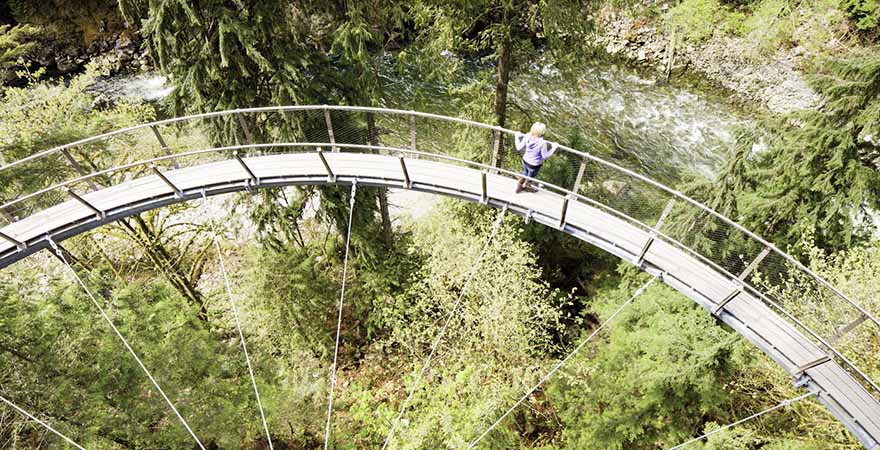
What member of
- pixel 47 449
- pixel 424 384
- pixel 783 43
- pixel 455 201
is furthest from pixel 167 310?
pixel 783 43

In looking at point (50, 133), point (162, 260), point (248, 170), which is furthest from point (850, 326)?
point (50, 133)

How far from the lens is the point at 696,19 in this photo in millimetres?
28797

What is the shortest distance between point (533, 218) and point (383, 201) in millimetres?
6751

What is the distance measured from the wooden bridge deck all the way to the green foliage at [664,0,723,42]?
22.7 m

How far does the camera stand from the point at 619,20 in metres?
30.6

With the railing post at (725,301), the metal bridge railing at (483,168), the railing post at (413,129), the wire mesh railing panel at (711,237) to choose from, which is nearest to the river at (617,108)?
the metal bridge railing at (483,168)

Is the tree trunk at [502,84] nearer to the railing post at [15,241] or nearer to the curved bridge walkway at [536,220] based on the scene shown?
the curved bridge walkway at [536,220]

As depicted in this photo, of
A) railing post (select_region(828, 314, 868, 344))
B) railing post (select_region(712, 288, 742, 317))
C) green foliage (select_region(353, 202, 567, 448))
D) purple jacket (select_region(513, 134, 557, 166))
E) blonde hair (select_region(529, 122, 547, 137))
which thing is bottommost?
green foliage (select_region(353, 202, 567, 448))

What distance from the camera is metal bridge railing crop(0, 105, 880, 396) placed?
10.1m

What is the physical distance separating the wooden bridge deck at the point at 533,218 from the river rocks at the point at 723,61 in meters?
17.1

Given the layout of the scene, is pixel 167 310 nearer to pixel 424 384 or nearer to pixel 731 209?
pixel 424 384

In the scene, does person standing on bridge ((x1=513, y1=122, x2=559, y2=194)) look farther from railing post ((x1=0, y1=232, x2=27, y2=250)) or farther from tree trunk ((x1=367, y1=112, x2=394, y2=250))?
railing post ((x1=0, y1=232, x2=27, y2=250))

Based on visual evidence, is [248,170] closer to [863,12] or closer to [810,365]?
[810,365]

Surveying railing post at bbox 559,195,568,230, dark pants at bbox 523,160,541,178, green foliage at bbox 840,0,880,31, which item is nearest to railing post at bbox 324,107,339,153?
dark pants at bbox 523,160,541,178
